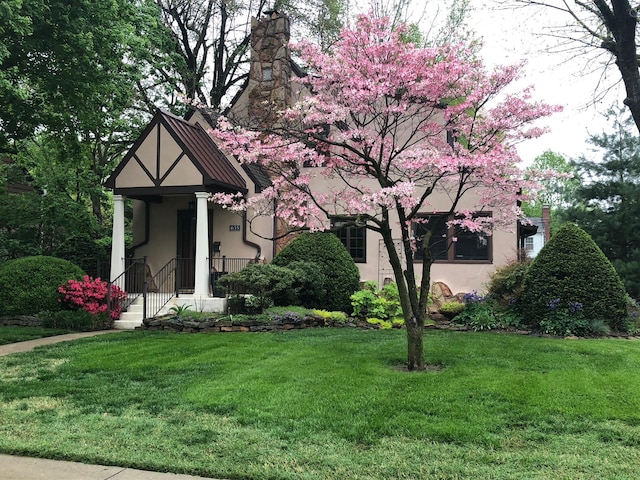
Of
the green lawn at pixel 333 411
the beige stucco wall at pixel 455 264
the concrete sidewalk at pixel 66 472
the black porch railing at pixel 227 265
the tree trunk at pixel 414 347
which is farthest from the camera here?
the black porch railing at pixel 227 265

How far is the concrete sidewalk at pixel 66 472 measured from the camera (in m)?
3.63

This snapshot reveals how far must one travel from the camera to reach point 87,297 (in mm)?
11430

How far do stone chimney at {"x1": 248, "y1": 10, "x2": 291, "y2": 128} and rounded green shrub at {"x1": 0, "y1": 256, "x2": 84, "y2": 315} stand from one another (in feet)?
22.9

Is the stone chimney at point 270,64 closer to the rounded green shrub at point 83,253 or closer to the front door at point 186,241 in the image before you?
the front door at point 186,241

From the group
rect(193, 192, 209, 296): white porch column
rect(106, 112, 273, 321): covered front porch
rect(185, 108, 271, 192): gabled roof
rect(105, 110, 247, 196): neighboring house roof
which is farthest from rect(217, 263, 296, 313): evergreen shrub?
rect(185, 108, 271, 192): gabled roof

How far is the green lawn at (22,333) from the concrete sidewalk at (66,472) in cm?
638

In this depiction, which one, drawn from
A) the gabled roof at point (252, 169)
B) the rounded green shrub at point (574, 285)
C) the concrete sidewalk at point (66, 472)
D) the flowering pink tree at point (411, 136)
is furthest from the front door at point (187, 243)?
the concrete sidewalk at point (66, 472)

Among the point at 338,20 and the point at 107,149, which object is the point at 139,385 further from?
the point at 338,20

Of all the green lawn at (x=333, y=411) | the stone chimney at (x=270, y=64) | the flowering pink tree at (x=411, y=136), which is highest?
the stone chimney at (x=270, y=64)

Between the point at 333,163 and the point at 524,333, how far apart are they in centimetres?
513

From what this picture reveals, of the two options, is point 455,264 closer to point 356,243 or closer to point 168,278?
point 356,243

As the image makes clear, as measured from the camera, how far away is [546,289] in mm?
10031

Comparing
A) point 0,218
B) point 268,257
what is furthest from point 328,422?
point 0,218

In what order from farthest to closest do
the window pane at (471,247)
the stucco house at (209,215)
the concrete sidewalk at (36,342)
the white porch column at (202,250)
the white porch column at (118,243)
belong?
the window pane at (471,247)
the white porch column at (118,243)
the stucco house at (209,215)
the white porch column at (202,250)
the concrete sidewalk at (36,342)
